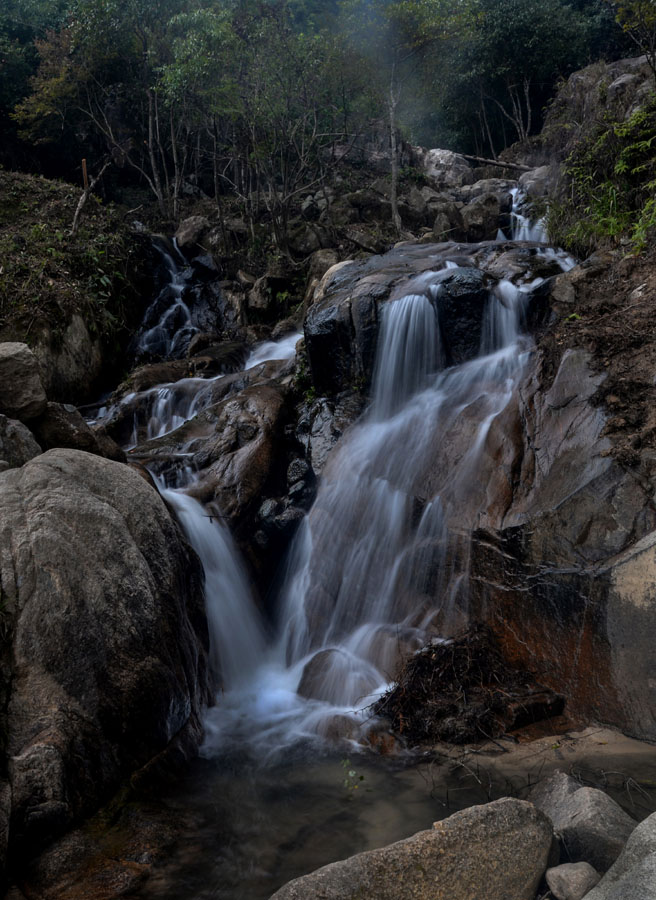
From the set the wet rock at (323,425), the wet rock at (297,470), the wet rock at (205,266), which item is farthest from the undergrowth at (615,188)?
the wet rock at (205,266)

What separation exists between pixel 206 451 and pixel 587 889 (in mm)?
6824

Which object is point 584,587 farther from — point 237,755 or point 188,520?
point 188,520

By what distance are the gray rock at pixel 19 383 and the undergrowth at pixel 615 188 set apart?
713cm

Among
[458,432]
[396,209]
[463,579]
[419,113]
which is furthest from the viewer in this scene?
[419,113]

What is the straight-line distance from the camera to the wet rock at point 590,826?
2924 millimetres

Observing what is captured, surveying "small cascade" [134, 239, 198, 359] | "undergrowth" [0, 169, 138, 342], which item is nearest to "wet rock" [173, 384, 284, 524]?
"undergrowth" [0, 169, 138, 342]

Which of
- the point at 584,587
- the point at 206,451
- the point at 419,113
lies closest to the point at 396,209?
the point at 419,113

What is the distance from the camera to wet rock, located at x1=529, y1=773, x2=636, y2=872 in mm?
2924

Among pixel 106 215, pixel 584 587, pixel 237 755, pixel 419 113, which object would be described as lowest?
pixel 237 755

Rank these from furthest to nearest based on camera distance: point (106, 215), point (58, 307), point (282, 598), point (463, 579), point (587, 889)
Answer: point (106, 215) → point (58, 307) → point (282, 598) → point (463, 579) → point (587, 889)

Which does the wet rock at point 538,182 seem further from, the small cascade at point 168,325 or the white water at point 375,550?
the white water at point 375,550

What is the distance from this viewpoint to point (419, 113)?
27016mm

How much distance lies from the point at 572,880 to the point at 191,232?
19.2 m

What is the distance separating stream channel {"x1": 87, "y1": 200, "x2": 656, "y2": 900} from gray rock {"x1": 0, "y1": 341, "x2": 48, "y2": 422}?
6.91ft
